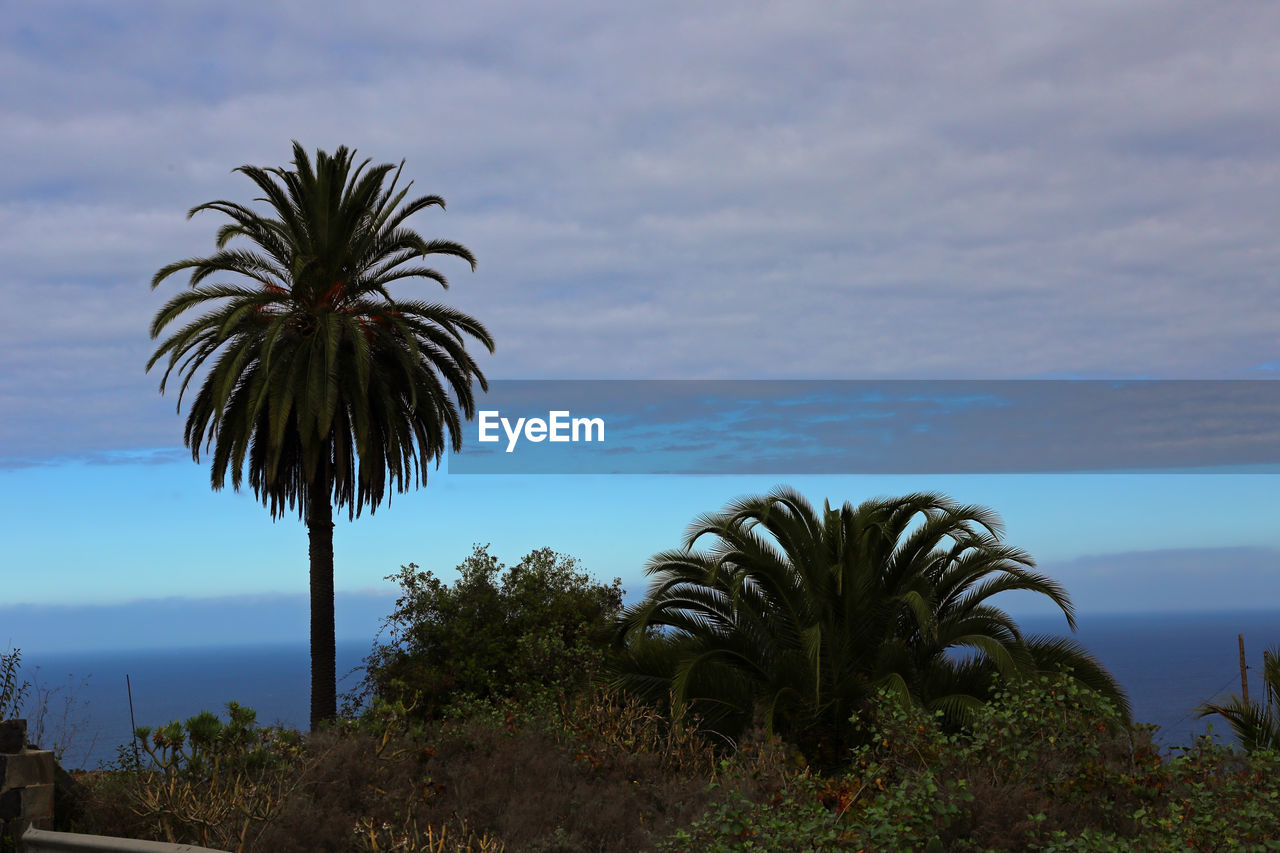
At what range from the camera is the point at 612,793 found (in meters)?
12.4

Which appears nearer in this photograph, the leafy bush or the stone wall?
the leafy bush

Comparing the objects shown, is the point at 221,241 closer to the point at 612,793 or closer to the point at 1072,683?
the point at 612,793

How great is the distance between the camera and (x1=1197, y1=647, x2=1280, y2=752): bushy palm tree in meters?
16.7

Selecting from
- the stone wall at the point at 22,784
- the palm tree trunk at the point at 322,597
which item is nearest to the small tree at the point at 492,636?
the palm tree trunk at the point at 322,597

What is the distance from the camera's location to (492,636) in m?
26.6

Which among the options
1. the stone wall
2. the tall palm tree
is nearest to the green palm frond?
the tall palm tree

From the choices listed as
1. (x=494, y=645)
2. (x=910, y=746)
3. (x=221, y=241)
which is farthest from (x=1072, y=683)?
(x=221, y=241)

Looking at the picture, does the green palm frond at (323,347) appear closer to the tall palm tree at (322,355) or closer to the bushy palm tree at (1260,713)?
the tall palm tree at (322,355)

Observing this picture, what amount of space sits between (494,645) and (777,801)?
683 inches

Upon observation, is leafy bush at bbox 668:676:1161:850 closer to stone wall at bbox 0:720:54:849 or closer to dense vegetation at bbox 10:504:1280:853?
dense vegetation at bbox 10:504:1280:853

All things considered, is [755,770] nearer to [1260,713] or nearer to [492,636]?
[1260,713]

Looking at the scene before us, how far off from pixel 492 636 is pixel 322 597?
4.11 meters

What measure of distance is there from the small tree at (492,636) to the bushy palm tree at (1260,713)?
12307mm

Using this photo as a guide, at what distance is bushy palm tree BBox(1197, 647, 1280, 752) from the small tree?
485 inches
